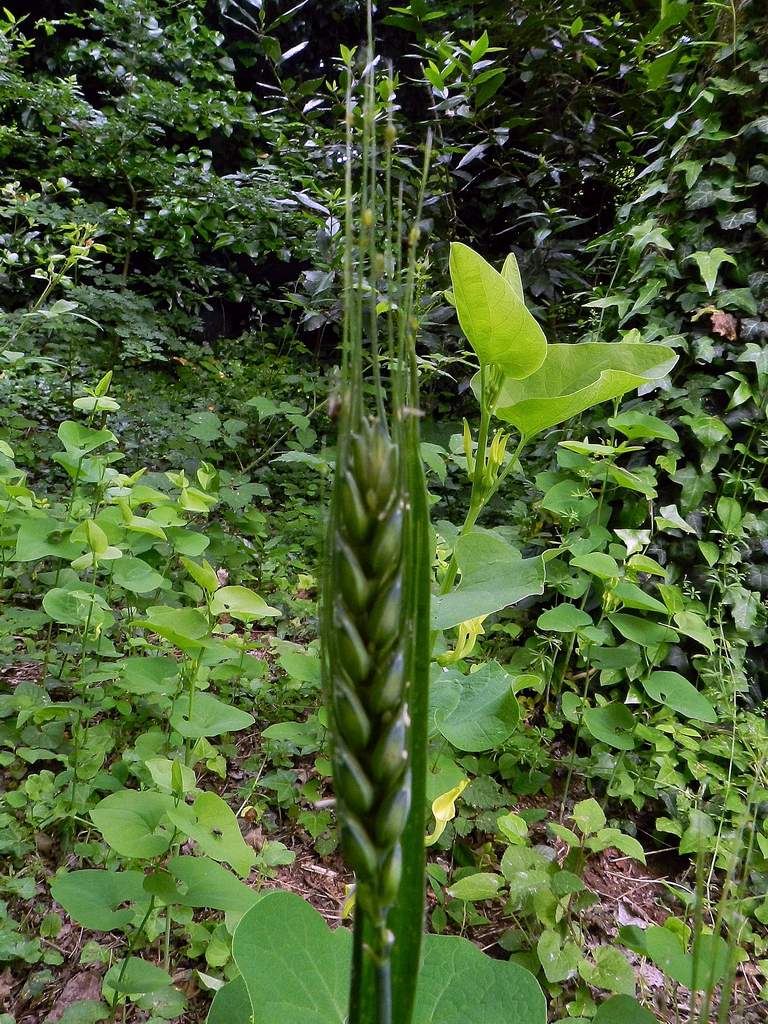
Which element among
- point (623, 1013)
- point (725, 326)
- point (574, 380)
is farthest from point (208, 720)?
point (725, 326)

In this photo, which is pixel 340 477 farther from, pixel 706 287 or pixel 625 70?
pixel 625 70

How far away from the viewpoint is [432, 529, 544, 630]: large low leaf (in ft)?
2.04

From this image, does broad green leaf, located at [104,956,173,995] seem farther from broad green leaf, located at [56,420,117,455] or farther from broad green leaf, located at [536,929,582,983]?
broad green leaf, located at [56,420,117,455]

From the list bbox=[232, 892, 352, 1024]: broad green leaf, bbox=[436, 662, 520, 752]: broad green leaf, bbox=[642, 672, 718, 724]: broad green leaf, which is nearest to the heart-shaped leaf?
bbox=[232, 892, 352, 1024]: broad green leaf

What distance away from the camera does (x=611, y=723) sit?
1.43 metres

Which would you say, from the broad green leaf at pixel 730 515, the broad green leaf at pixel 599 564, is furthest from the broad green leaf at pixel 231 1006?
the broad green leaf at pixel 730 515

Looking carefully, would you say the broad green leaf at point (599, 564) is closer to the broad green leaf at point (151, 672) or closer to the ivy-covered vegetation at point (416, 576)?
the ivy-covered vegetation at point (416, 576)

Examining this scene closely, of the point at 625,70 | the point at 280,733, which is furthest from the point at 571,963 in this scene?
the point at 625,70

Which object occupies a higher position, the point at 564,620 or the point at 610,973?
the point at 564,620

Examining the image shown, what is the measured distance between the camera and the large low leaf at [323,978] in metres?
0.57

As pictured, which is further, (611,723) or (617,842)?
(611,723)

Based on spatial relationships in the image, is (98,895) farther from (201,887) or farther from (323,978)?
(323,978)

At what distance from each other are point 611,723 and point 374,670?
1.29 meters

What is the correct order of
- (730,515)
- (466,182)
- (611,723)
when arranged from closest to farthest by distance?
1. (611,723)
2. (730,515)
3. (466,182)
